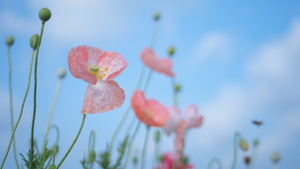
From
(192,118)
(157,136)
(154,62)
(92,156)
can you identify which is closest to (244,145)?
(192,118)

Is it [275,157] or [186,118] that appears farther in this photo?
[275,157]

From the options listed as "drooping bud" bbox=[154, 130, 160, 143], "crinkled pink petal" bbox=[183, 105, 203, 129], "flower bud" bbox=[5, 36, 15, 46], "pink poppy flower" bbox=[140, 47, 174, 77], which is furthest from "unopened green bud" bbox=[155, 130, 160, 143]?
"flower bud" bbox=[5, 36, 15, 46]

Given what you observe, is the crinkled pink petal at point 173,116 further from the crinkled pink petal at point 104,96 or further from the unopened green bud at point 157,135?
the crinkled pink petal at point 104,96

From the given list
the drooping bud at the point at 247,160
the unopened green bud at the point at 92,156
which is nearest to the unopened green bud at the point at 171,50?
the drooping bud at the point at 247,160

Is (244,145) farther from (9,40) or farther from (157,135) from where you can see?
(9,40)

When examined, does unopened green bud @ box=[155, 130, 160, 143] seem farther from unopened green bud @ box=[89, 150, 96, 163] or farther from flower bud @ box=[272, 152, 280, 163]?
flower bud @ box=[272, 152, 280, 163]

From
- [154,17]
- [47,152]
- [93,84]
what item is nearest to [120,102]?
[93,84]

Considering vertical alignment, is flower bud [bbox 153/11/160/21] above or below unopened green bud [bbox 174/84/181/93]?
above
